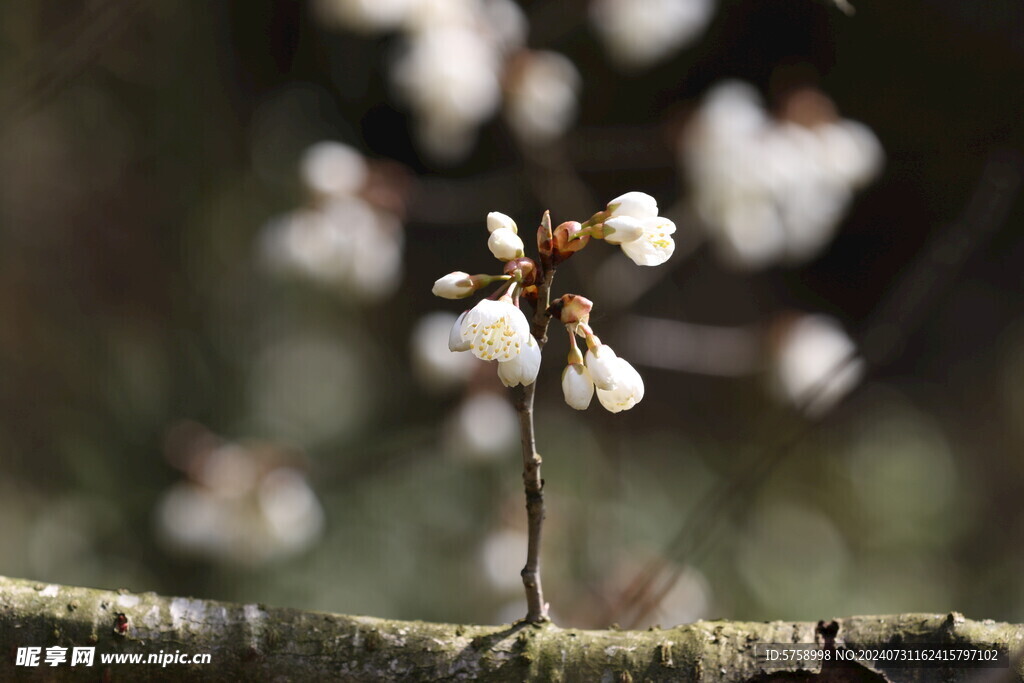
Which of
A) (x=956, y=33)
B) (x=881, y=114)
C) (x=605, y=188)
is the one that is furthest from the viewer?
(x=605, y=188)

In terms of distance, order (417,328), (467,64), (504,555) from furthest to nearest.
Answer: (417,328)
(504,555)
(467,64)

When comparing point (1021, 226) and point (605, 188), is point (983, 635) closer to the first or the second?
point (605, 188)

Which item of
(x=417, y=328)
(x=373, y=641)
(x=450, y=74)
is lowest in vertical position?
(x=373, y=641)

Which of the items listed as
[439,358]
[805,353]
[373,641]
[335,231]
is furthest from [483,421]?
[373,641]

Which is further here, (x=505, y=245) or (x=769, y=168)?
(x=769, y=168)

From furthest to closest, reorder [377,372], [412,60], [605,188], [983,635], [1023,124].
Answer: [377,372], [605,188], [1023,124], [412,60], [983,635]

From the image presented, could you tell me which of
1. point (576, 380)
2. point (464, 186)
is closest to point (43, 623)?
point (576, 380)

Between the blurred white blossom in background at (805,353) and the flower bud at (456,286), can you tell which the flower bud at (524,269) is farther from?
the blurred white blossom in background at (805,353)

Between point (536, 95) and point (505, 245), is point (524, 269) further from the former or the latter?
point (536, 95)
